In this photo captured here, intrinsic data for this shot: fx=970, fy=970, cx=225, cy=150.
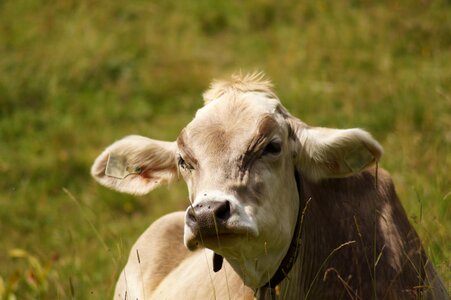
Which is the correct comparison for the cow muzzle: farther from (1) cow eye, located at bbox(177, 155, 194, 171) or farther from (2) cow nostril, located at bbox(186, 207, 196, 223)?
(1) cow eye, located at bbox(177, 155, 194, 171)

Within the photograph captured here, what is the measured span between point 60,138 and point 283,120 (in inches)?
228

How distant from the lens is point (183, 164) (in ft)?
14.7

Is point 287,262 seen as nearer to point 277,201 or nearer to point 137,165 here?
point 277,201

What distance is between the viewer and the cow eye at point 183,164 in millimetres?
4406

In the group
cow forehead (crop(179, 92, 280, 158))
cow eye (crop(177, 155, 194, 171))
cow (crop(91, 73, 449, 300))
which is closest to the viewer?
cow (crop(91, 73, 449, 300))

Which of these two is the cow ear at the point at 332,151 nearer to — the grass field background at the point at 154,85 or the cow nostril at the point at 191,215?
the cow nostril at the point at 191,215

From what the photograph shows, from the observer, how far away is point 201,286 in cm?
518

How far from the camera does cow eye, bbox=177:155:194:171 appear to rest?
14.5 ft

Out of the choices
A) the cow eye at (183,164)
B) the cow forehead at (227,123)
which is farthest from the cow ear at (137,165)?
the cow forehead at (227,123)

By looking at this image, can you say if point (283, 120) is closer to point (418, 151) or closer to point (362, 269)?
point (362, 269)

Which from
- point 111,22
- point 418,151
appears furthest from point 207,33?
point 418,151

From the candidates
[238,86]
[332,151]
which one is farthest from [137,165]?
[332,151]

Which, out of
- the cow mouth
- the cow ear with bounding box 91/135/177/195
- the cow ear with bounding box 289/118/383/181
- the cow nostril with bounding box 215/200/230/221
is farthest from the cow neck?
the cow ear with bounding box 91/135/177/195

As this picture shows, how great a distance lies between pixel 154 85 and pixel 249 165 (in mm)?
6603
